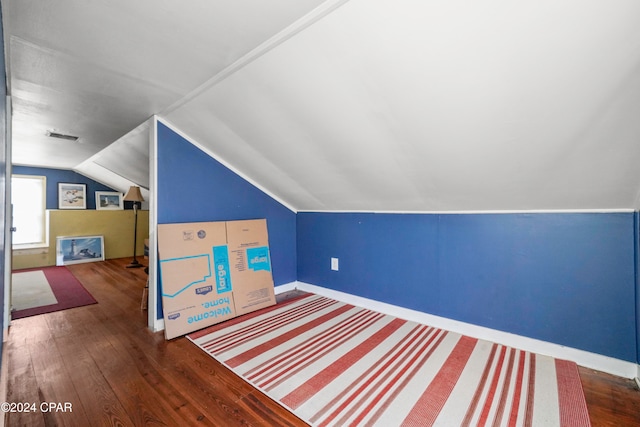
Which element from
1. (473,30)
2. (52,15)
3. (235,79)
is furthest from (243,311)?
(473,30)

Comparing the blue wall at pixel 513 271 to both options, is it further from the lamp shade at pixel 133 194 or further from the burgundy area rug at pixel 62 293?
the lamp shade at pixel 133 194

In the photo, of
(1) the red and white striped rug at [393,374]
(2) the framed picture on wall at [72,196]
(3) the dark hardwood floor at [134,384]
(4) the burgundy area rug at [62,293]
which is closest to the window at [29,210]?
(2) the framed picture on wall at [72,196]

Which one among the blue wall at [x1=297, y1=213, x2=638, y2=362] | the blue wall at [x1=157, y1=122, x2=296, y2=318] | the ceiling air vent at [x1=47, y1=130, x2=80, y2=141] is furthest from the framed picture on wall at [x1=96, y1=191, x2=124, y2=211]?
the blue wall at [x1=297, y1=213, x2=638, y2=362]

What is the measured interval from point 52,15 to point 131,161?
3320 millimetres

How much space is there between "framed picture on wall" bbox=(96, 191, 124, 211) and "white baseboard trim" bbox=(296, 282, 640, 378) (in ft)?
20.1

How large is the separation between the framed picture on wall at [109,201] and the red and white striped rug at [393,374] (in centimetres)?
555

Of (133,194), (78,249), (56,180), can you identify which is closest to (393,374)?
(133,194)

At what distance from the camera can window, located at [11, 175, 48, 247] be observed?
17.5 feet

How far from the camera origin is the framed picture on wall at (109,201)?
20.6 ft

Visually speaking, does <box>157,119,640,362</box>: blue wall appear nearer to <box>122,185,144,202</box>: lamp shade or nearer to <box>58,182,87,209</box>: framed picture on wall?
<box>122,185,144,202</box>: lamp shade

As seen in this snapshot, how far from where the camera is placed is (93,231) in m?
5.75

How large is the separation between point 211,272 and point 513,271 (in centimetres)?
264

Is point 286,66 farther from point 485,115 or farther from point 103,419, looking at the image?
point 103,419

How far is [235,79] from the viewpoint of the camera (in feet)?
6.05
